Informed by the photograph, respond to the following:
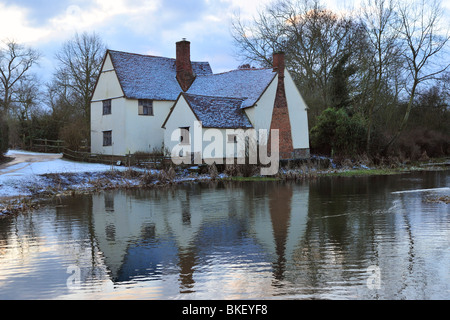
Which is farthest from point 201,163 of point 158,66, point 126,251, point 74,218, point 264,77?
point 126,251

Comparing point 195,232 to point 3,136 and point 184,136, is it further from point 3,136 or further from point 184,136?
point 3,136

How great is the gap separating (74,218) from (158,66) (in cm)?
2572

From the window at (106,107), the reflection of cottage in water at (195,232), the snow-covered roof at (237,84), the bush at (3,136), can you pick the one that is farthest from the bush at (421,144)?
the bush at (3,136)

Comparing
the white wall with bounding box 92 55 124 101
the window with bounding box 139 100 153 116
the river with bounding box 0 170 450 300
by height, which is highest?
the white wall with bounding box 92 55 124 101

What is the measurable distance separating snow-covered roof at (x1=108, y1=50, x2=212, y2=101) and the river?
62.8ft

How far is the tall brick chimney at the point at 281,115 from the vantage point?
3403 cm

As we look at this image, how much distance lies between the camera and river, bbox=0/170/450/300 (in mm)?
6723

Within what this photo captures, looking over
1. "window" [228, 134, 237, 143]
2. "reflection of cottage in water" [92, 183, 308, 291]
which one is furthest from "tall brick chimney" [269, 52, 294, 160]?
"reflection of cottage in water" [92, 183, 308, 291]

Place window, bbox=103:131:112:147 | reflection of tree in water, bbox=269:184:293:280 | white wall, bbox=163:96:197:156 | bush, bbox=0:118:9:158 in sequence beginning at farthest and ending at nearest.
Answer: window, bbox=103:131:112:147 < white wall, bbox=163:96:197:156 < bush, bbox=0:118:9:158 < reflection of tree in water, bbox=269:184:293:280

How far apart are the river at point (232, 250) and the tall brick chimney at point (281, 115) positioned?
17.7 meters

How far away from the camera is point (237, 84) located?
119ft

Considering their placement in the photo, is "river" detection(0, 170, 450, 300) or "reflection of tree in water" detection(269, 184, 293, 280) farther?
"reflection of tree in water" detection(269, 184, 293, 280)

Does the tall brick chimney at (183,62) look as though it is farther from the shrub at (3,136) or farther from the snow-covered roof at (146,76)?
the shrub at (3,136)

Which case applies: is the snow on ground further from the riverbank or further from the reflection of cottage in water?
the reflection of cottage in water
